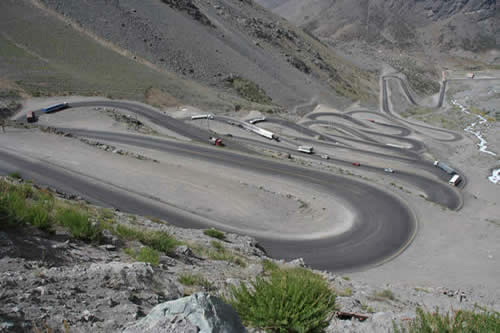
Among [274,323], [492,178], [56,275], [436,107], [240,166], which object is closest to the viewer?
[274,323]

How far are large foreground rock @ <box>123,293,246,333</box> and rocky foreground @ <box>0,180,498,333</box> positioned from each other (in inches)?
0.4

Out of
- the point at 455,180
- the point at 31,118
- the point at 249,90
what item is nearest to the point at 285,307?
the point at 455,180

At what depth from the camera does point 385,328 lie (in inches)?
228

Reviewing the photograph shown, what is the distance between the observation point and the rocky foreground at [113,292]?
386 centimetres

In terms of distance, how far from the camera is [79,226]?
885cm

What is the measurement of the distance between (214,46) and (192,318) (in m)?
90.4

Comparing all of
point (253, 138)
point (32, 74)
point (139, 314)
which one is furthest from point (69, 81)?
point (139, 314)

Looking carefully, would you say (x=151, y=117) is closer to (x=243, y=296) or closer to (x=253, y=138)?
(x=253, y=138)

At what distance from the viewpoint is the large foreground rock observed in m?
3.60

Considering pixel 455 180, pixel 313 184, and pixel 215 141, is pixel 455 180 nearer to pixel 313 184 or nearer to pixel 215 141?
pixel 313 184

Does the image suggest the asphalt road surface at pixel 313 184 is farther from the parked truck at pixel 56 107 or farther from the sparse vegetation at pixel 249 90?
the sparse vegetation at pixel 249 90

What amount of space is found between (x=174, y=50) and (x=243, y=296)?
278ft

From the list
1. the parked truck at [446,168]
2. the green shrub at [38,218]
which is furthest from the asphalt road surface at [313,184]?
the green shrub at [38,218]

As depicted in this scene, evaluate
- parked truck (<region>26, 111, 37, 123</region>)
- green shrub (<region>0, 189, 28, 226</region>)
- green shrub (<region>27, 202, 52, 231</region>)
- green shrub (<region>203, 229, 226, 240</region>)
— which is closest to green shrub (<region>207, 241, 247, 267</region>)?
green shrub (<region>203, 229, 226, 240</region>)
